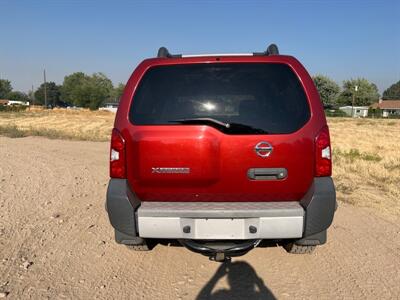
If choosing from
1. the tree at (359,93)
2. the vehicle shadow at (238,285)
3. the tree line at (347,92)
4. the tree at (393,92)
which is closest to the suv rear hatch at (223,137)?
the vehicle shadow at (238,285)

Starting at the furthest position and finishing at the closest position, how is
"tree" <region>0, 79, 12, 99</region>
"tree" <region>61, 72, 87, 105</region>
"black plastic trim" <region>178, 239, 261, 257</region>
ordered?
"tree" <region>0, 79, 12, 99</region>
"tree" <region>61, 72, 87, 105</region>
"black plastic trim" <region>178, 239, 261, 257</region>

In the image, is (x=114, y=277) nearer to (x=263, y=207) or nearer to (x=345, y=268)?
(x=263, y=207)

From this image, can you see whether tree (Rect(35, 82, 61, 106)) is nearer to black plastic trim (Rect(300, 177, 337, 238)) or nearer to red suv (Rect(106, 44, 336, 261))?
red suv (Rect(106, 44, 336, 261))

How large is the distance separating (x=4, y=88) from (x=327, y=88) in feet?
374

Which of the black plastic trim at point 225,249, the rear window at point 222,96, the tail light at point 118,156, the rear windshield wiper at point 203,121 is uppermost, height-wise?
the rear window at point 222,96

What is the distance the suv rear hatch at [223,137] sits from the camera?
258 cm

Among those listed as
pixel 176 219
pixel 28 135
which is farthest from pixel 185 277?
pixel 28 135

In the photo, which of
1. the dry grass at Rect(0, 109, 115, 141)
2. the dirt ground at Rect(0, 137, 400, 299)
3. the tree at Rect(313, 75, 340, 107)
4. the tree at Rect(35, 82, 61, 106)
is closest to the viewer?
the dirt ground at Rect(0, 137, 400, 299)

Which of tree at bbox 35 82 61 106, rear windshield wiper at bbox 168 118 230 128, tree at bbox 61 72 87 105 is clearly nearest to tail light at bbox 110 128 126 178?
rear windshield wiper at bbox 168 118 230 128

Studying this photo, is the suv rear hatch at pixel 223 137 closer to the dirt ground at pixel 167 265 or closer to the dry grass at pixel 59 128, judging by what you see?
the dirt ground at pixel 167 265

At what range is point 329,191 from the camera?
262 cm

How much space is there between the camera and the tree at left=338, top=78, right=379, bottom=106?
287 ft

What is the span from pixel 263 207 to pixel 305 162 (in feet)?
1.56

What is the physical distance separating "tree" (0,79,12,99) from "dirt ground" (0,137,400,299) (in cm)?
Answer: 14106
